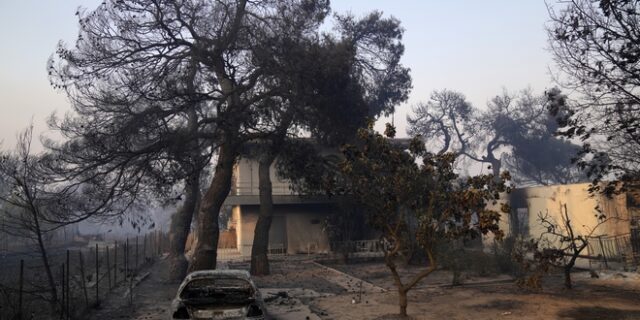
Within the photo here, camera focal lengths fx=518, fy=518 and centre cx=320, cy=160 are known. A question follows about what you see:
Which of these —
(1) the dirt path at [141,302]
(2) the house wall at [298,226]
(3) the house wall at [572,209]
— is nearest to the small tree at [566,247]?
(3) the house wall at [572,209]

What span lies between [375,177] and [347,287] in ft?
23.8

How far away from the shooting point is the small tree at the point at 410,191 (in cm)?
1031

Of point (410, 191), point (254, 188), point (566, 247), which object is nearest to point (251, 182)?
point (254, 188)

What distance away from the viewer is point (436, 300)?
13562 millimetres

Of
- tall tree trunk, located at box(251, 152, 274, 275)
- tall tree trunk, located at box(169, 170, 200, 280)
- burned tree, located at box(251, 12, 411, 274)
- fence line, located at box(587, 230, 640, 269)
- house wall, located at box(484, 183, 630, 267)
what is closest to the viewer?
burned tree, located at box(251, 12, 411, 274)

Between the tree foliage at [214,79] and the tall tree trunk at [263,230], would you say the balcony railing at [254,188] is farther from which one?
the tree foliage at [214,79]

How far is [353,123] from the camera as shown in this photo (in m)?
18.5

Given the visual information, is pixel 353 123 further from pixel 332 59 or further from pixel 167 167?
pixel 167 167

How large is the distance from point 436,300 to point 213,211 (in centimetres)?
816

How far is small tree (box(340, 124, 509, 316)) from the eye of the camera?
33.8 ft

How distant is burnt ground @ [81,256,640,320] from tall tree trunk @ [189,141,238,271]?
1700mm

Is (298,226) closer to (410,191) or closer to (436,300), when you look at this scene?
(436,300)

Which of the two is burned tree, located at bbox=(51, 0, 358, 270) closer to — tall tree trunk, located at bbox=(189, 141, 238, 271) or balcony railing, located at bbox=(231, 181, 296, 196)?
tall tree trunk, located at bbox=(189, 141, 238, 271)

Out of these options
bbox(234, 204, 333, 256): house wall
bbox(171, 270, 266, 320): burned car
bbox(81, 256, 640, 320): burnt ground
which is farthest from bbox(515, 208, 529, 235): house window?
bbox(171, 270, 266, 320): burned car
